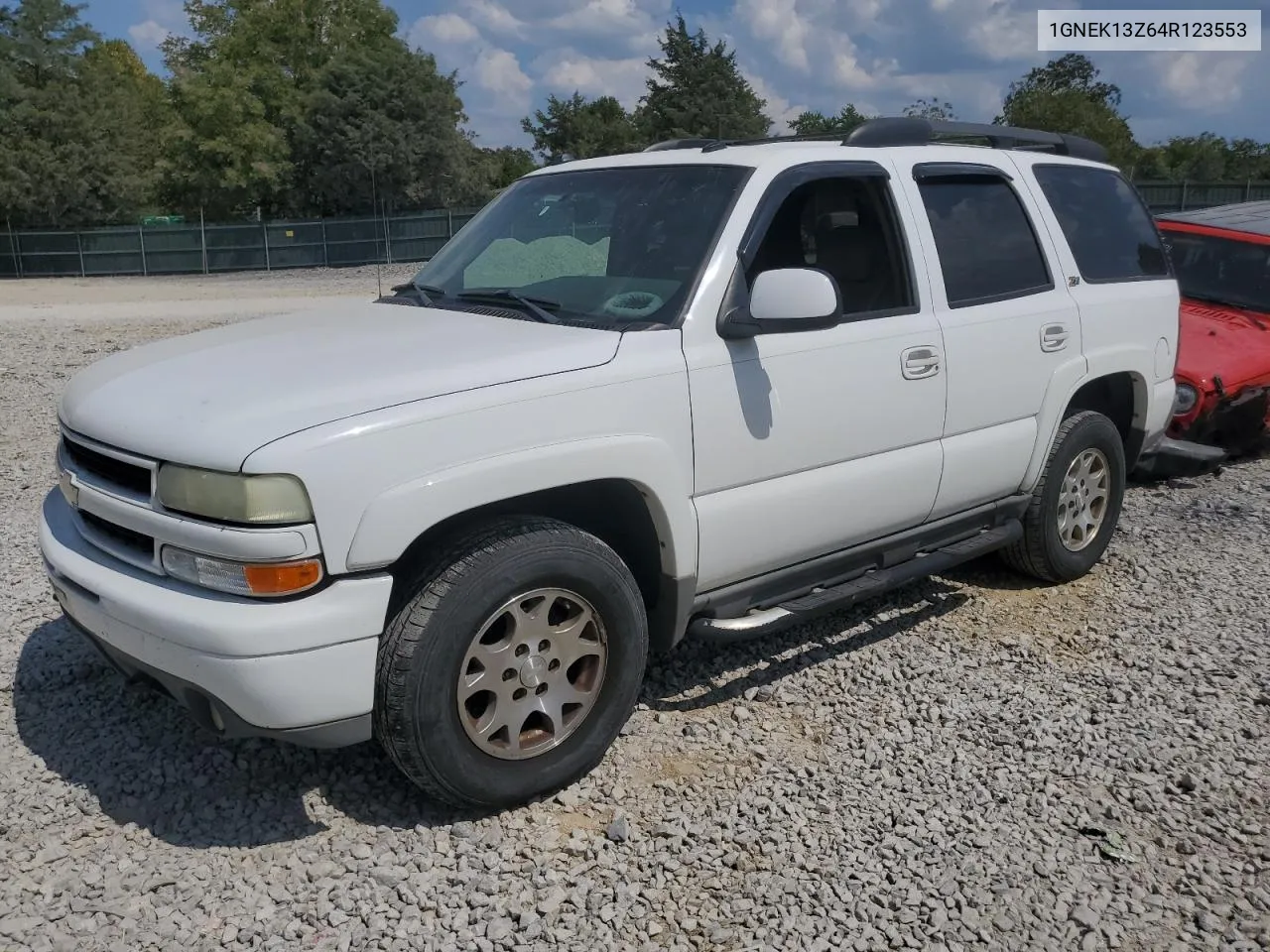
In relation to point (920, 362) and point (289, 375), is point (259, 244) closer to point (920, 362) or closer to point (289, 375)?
point (920, 362)

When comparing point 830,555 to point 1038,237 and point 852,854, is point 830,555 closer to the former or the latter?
point 852,854

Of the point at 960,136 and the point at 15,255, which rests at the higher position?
the point at 15,255

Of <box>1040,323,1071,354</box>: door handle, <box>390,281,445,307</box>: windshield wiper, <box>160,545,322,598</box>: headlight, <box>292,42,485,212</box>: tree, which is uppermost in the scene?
<box>292,42,485,212</box>: tree

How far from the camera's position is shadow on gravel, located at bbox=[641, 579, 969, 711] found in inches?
170

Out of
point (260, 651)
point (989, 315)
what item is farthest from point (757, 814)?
point (989, 315)

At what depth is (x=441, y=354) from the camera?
3346 mm

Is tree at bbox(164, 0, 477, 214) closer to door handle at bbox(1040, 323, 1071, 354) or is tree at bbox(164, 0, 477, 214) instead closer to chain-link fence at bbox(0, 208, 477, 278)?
chain-link fence at bbox(0, 208, 477, 278)

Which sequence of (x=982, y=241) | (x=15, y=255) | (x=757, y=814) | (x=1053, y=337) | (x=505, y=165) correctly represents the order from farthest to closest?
(x=505, y=165) → (x=15, y=255) → (x=1053, y=337) → (x=982, y=241) → (x=757, y=814)

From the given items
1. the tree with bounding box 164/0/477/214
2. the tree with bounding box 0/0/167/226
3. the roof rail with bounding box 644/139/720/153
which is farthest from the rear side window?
the tree with bounding box 0/0/167/226

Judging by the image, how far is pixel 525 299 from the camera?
387 centimetres

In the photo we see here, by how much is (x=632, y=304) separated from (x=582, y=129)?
5700 centimetres

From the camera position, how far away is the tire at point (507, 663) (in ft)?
10.2

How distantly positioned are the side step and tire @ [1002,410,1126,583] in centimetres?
16

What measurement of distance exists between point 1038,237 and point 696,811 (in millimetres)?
3022
